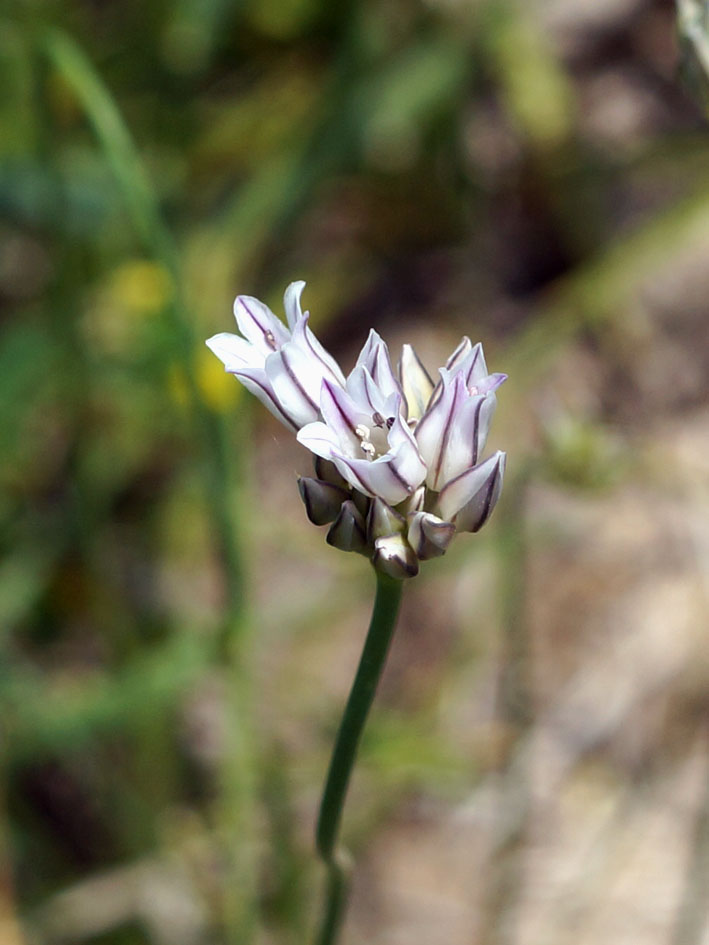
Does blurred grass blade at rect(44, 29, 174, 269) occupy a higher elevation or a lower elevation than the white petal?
higher

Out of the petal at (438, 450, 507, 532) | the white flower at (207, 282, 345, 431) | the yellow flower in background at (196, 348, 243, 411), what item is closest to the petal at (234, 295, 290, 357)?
the white flower at (207, 282, 345, 431)

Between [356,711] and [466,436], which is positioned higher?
[466,436]

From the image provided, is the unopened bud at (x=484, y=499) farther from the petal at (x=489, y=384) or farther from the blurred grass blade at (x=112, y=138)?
the blurred grass blade at (x=112, y=138)

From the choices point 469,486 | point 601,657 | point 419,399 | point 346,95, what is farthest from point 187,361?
point 346,95

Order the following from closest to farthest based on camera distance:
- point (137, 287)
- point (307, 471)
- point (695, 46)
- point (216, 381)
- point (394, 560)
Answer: point (394, 560), point (695, 46), point (216, 381), point (137, 287), point (307, 471)

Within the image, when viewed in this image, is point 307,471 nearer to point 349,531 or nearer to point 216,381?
point 216,381

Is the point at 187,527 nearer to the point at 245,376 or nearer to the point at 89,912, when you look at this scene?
the point at 89,912

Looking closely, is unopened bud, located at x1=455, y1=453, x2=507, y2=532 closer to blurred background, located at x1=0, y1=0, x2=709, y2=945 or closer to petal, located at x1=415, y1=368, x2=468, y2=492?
petal, located at x1=415, y1=368, x2=468, y2=492

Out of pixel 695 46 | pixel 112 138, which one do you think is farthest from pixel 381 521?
pixel 112 138
